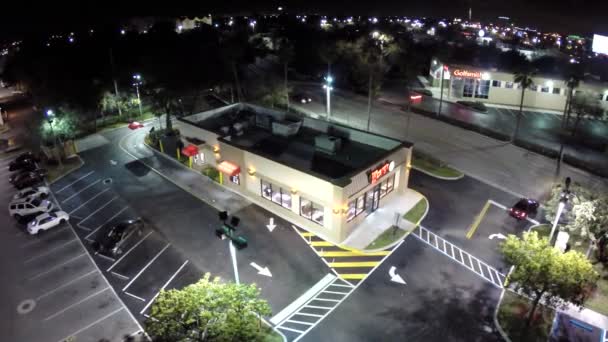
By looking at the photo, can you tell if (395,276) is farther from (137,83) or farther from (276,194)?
(137,83)

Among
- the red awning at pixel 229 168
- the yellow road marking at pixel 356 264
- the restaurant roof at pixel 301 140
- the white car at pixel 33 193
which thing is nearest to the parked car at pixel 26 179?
the white car at pixel 33 193

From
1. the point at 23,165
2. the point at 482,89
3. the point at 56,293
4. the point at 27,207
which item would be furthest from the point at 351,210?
the point at 482,89

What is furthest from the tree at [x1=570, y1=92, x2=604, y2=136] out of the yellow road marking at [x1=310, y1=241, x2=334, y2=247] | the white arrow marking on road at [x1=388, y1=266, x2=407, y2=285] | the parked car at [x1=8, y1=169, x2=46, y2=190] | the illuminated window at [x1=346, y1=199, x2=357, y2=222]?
the parked car at [x1=8, y1=169, x2=46, y2=190]

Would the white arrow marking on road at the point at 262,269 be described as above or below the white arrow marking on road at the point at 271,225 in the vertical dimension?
below

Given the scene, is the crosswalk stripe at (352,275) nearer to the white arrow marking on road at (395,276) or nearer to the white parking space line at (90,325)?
the white arrow marking on road at (395,276)

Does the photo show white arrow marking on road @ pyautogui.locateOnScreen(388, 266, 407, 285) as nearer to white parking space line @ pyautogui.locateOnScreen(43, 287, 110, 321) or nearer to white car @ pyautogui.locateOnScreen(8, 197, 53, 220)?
white parking space line @ pyautogui.locateOnScreen(43, 287, 110, 321)

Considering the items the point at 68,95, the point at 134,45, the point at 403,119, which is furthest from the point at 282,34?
the point at 68,95

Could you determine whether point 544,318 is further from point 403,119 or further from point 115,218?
point 403,119
